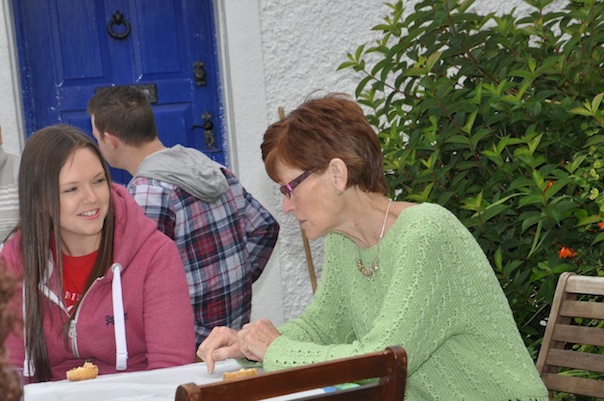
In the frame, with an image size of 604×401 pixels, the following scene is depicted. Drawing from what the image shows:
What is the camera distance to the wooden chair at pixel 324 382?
155 centimetres

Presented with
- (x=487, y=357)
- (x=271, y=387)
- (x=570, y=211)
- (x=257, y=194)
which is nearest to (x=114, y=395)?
(x=271, y=387)

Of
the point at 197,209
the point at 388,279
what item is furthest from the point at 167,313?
the point at 197,209

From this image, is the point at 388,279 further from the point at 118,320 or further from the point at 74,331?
the point at 74,331

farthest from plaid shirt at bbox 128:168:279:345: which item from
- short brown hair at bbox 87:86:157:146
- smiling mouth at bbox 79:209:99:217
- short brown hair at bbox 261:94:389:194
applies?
short brown hair at bbox 261:94:389:194

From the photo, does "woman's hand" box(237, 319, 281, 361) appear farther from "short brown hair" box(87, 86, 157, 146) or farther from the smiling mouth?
"short brown hair" box(87, 86, 157, 146)

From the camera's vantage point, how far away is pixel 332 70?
5543 millimetres

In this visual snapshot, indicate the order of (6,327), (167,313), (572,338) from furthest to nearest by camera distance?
(167,313), (572,338), (6,327)

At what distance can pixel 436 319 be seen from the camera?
2.19m

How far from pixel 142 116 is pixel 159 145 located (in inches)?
5.9

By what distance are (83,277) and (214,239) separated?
1.03m

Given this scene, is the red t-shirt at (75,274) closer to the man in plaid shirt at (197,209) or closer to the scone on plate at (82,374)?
the scone on plate at (82,374)

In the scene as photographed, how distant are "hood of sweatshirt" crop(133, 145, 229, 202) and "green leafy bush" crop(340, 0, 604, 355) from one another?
0.67 m

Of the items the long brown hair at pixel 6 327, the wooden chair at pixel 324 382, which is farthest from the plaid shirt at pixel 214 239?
the long brown hair at pixel 6 327

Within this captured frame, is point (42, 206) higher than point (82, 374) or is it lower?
higher
